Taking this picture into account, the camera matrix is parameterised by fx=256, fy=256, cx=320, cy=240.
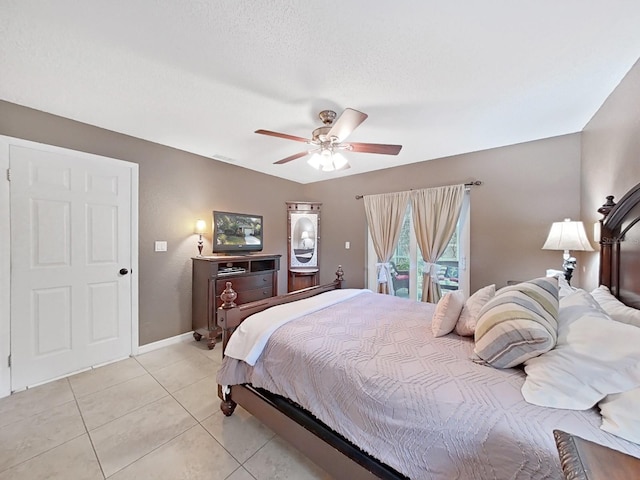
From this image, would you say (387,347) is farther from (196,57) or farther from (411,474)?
(196,57)

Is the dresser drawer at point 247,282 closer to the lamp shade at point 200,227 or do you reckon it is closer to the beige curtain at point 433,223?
the lamp shade at point 200,227

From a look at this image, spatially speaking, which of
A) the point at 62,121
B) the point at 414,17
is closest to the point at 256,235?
the point at 62,121

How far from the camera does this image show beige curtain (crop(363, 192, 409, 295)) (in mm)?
3793

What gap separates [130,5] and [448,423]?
237cm

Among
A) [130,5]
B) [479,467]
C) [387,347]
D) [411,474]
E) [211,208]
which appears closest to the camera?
[479,467]

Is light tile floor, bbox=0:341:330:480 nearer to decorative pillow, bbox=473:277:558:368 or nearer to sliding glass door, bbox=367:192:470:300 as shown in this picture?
decorative pillow, bbox=473:277:558:368

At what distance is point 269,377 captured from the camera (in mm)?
1590

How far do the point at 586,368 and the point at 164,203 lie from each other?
3738 mm

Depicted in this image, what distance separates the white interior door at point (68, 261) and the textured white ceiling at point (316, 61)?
544mm

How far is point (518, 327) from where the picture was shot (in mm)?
1170

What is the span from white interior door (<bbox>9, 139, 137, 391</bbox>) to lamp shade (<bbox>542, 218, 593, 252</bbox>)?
4.27 metres

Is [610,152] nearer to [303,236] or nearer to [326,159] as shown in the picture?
[326,159]

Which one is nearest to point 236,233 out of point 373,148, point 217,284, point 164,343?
point 217,284

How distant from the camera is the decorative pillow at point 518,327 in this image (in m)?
1.13
